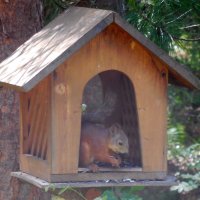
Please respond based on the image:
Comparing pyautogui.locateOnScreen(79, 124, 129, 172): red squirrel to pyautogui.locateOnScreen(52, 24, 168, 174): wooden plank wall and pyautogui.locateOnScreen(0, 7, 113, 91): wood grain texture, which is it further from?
pyautogui.locateOnScreen(0, 7, 113, 91): wood grain texture

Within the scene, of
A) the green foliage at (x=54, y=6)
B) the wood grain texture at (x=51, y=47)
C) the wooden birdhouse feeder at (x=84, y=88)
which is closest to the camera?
the wood grain texture at (x=51, y=47)

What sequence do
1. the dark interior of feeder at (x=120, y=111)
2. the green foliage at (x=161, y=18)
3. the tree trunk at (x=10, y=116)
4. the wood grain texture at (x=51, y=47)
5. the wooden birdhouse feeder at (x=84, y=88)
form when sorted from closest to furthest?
the wood grain texture at (x=51, y=47)
the wooden birdhouse feeder at (x=84, y=88)
the dark interior of feeder at (x=120, y=111)
the green foliage at (x=161, y=18)
the tree trunk at (x=10, y=116)

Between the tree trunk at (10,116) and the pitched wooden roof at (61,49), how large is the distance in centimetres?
79

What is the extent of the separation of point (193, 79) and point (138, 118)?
1.09 ft

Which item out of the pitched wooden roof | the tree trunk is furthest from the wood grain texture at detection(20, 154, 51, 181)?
the tree trunk

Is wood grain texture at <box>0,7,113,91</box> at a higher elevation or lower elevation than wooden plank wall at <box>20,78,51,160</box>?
higher

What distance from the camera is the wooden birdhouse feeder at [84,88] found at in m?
3.15

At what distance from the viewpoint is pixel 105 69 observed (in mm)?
3254

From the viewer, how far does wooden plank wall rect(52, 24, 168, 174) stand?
3.17 m

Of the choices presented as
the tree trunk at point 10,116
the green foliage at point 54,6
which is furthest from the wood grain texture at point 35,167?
the green foliage at point 54,6

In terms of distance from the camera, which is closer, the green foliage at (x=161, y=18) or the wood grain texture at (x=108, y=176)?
the wood grain texture at (x=108, y=176)

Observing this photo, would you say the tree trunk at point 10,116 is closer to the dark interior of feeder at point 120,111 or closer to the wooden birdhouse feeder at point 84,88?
the wooden birdhouse feeder at point 84,88

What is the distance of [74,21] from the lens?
11.2ft

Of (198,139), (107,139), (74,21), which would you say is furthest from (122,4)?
(198,139)
